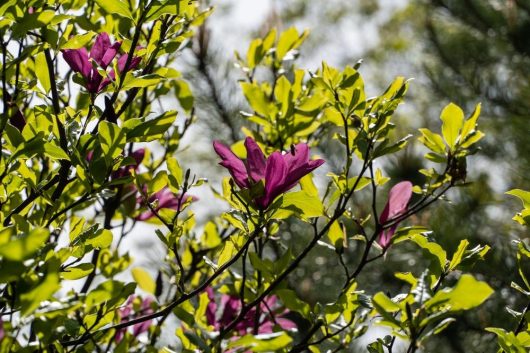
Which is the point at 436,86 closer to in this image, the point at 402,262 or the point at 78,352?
the point at 402,262

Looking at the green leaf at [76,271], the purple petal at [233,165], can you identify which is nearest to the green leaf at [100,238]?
the green leaf at [76,271]

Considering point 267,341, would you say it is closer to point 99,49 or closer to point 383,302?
point 383,302

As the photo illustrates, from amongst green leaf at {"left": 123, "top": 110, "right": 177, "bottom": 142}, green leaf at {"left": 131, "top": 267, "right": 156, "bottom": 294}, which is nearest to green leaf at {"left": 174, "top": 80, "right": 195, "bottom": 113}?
green leaf at {"left": 131, "top": 267, "right": 156, "bottom": 294}

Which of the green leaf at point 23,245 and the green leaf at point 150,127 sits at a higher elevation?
the green leaf at point 150,127

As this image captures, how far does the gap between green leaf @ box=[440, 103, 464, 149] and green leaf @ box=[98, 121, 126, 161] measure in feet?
1.12

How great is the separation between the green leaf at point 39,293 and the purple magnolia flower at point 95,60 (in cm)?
32

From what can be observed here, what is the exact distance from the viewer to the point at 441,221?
2082 mm

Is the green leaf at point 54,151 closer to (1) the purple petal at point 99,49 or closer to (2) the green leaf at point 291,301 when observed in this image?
(1) the purple petal at point 99,49

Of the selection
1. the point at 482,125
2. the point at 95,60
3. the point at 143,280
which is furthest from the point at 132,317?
the point at 482,125

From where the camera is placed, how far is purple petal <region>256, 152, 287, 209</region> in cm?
60

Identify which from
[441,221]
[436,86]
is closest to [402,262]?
[441,221]

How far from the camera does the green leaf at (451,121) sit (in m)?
0.71

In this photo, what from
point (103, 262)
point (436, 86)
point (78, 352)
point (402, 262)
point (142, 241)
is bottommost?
point (402, 262)

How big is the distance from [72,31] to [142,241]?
3185 mm
